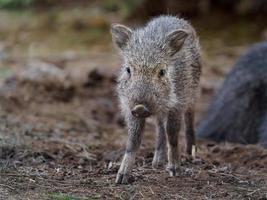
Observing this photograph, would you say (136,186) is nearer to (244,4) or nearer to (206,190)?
(206,190)

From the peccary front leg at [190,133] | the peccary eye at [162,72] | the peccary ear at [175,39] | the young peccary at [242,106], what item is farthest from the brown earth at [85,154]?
the peccary ear at [175,39]

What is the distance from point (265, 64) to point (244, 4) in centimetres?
649

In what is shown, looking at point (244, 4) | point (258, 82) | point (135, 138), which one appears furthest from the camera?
point (244, 4)

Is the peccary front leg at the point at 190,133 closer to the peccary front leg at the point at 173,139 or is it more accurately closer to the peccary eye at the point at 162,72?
the peccary front leg at the point at 173,139

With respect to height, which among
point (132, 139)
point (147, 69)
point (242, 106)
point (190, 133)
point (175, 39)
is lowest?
point (132, 139)

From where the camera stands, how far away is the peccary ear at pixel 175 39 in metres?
5.09

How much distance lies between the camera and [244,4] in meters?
14.0

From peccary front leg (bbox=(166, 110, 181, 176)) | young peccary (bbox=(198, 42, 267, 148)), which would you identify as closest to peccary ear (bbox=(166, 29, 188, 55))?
peccary front leg (bbox=(166, 110, 181, 176))

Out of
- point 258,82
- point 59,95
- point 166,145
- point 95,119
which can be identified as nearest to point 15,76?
point 59,95

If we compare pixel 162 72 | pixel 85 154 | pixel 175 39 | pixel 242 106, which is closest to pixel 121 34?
pixel 175 39

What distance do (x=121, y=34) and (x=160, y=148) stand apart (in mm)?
952

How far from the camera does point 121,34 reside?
524 centimetres

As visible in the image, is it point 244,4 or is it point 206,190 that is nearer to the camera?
point 206,190

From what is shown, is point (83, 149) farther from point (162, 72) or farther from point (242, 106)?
point (242, 106)
